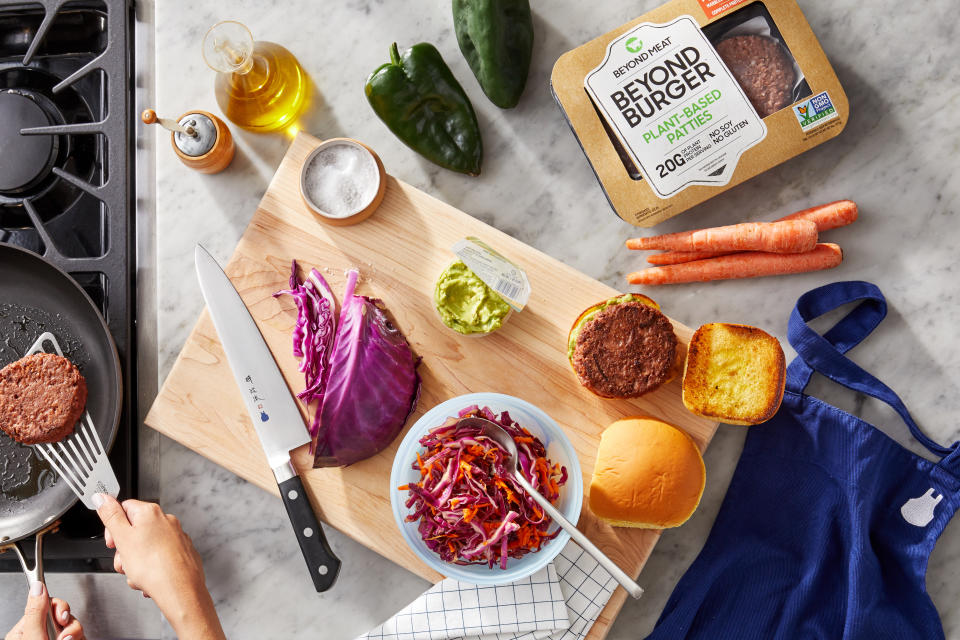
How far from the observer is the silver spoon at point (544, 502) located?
4.49 ft

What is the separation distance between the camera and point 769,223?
1.73 m

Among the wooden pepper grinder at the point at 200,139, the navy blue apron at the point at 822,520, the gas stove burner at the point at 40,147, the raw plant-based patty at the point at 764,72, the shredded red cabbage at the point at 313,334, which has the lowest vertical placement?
the navy blue apron at the point at 822,520

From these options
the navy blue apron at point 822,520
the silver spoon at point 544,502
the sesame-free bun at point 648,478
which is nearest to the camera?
the silver spoon at point 544,502

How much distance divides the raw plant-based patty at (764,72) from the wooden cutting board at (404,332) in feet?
1.86

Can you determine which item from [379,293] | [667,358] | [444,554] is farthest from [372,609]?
[667,358]

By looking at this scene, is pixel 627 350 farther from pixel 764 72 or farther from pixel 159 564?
pixel 159 564

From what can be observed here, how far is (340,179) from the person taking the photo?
1.65m

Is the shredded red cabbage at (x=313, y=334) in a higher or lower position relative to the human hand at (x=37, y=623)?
higher

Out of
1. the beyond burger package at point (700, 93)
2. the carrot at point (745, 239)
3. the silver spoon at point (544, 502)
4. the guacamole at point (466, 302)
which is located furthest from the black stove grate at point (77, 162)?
the carrot at point (745, 239)

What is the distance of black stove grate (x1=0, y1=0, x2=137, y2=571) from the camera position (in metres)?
1.70

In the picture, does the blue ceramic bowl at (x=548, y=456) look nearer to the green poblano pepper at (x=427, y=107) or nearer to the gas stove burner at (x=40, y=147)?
the green poblano pepper at (x=427, y=107)

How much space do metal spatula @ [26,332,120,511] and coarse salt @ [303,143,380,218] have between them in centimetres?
76

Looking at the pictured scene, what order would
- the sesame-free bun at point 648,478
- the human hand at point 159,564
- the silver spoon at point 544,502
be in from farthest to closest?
the human hand at point 159,564
the sesame-free bun at point 648,478
the silver spoon at point 544,502

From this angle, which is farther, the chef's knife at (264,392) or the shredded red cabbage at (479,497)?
the chef's knife at (264,392)
